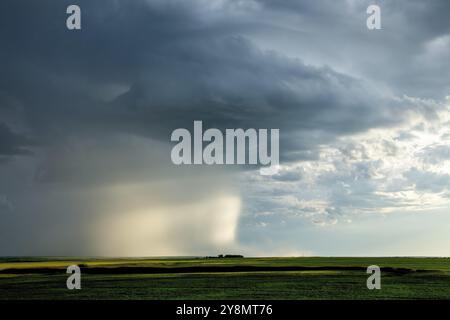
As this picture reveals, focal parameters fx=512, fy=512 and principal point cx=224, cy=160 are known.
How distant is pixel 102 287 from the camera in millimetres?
60000

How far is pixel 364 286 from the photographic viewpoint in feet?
202

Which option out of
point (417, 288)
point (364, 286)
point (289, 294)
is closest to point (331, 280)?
point (364, 286)
